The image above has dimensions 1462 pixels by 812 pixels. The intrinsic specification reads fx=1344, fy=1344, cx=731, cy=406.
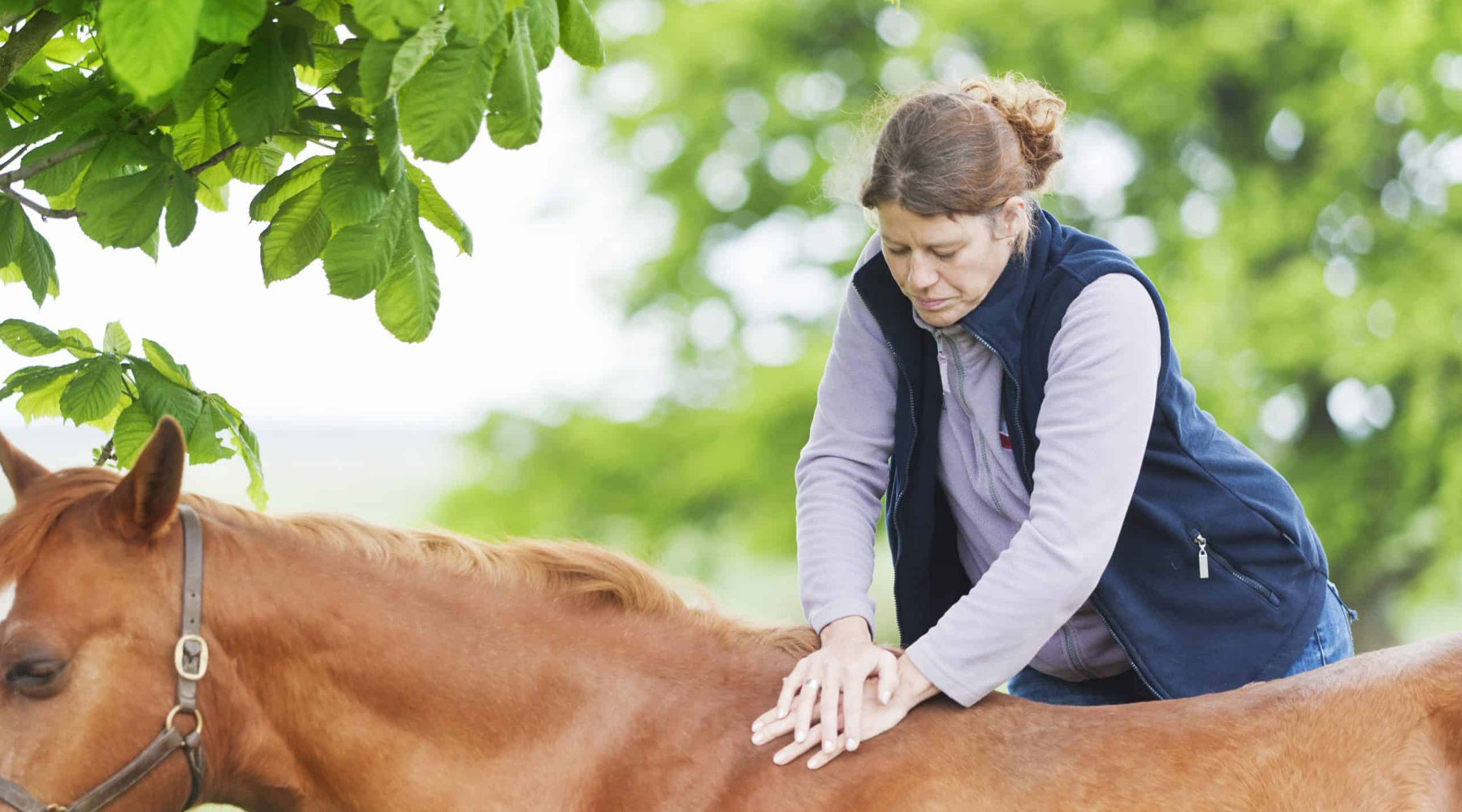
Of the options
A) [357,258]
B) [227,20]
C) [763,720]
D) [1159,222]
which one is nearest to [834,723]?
[763,720]

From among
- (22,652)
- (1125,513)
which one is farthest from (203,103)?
(1125,513)

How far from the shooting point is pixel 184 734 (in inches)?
89.8

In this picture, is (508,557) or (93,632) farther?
(508,557)

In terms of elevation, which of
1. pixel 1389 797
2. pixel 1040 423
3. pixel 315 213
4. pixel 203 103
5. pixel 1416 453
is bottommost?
pixel 1416 453

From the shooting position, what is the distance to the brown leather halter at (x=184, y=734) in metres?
2.19

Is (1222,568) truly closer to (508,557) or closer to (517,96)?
(508,557)

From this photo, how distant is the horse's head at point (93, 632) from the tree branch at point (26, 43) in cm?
80

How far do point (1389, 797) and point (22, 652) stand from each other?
7.62ft

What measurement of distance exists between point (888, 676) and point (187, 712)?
125 cm

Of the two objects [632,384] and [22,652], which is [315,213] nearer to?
[22,652]

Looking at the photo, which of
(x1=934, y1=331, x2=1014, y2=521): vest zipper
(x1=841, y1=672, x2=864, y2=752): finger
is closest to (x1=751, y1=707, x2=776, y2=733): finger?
(x1=841, y1=672, x2=864, y2=752): finger

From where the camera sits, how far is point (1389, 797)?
2324 millimetres

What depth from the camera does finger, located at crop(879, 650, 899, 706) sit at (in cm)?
251

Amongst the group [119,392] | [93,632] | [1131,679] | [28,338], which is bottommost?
[1131,679]
